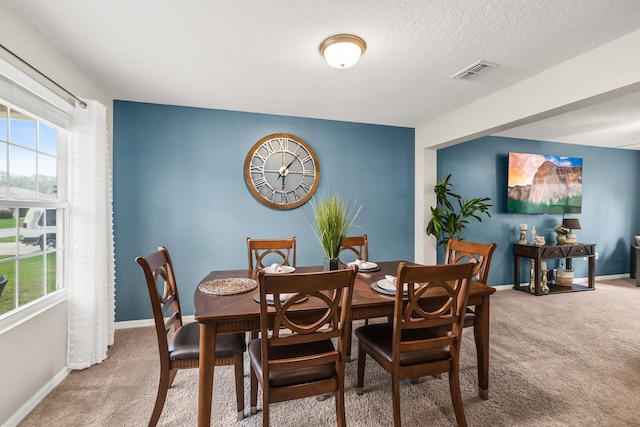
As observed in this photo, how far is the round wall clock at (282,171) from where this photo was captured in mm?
3467

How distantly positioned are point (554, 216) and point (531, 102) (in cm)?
342

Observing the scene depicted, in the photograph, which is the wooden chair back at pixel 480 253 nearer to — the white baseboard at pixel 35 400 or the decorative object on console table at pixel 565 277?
the white baseboard at pixel 35 400

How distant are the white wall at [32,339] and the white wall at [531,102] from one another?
3676 millimetres

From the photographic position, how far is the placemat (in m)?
1.78

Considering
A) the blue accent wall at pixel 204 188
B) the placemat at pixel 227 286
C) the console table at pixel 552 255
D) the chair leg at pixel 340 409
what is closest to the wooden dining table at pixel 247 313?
the placemat at pixel 227 286

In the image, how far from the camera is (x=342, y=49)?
2.00 metres

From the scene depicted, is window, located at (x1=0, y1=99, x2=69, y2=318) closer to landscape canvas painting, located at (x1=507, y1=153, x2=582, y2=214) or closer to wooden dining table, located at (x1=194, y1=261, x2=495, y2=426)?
wooden dining table, located at (x1=194, y1=261, x2=495, y2=426)

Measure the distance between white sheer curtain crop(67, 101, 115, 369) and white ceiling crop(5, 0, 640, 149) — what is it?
0.58m

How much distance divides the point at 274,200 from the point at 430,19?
2.36 meters

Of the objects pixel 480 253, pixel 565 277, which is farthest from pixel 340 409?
pixel 565 277

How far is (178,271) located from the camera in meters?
3.29

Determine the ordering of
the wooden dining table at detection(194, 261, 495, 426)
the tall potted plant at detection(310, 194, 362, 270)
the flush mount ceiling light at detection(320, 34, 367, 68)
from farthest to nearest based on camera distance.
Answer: the tall potted plant at detection(310, 194, 362, 270) → the flush mount ceiling light at detection(320, 34, 367, 68) → the wooden dining table at detection(194, 261, 495, 426)

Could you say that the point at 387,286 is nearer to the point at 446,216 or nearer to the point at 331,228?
the point at 331,228

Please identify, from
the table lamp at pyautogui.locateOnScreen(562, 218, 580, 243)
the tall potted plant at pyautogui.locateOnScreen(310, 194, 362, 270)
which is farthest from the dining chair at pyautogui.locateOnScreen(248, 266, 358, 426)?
the table lamp at pyautogui.locateOnScreen(562, 218, 580, 243)
